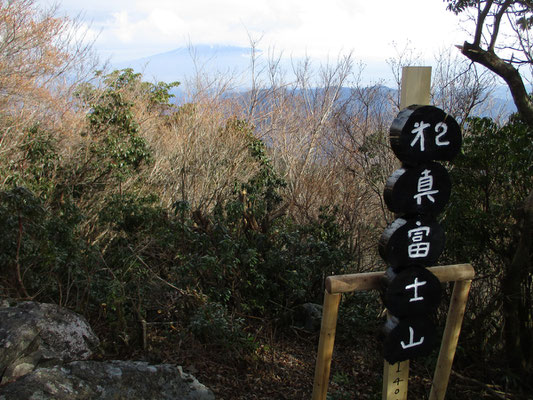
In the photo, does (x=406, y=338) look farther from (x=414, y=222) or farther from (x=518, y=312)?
(x=518, y=312)

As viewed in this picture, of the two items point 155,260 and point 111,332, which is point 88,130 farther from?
point 111,332

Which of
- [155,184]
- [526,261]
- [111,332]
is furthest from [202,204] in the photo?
[526,261]

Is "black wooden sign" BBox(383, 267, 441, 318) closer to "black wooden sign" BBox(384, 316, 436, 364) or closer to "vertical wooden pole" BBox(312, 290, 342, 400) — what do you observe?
"black wooden sign" BBox(384, 316, 436, 364)

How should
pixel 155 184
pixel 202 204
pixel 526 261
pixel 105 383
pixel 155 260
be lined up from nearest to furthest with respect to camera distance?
pixel 105 383 < pixel 526 261 < pixel 155 260 < pixel 202 204 < pixel 155 184

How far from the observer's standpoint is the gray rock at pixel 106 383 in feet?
9.82

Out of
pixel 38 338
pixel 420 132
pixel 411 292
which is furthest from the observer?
pixel 38 338

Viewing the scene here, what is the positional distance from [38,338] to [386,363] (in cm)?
266

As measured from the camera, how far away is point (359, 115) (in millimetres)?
12961

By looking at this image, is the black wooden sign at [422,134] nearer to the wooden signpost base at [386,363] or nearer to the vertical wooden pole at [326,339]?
the wooden signpost base at [386,363]

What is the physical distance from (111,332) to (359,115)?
992 cm

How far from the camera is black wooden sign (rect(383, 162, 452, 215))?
3004 millimetres

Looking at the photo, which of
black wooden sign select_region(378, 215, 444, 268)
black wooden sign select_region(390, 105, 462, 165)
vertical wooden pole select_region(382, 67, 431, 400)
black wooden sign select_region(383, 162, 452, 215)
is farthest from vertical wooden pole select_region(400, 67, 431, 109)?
black wooden sign select_region(378, 215, 444, 268)

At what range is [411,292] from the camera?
3.11 m

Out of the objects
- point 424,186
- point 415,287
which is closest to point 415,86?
point 424,186
